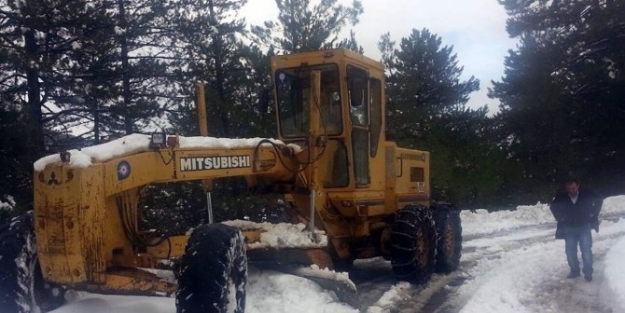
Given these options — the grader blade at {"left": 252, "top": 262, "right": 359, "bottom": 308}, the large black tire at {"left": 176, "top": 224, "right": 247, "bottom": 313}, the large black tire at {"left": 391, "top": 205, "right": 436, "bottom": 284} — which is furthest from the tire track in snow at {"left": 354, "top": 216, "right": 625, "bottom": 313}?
the large black tire at {"left": 176, "top": 224, "right": 247, "bottom": 313}

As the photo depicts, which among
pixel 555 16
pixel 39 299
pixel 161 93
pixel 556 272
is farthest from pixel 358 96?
pixel 555 16

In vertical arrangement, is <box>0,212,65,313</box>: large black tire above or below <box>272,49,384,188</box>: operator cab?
below

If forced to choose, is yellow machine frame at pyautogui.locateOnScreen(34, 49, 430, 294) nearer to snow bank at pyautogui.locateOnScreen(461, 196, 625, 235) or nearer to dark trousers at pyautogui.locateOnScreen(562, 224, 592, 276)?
dark trousers at pyautogui.locateOnScreen(562, 224, 592, 276)

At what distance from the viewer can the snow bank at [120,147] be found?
6.03 m

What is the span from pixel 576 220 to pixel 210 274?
7085mm

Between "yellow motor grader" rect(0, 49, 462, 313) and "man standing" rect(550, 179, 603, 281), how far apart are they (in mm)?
1989

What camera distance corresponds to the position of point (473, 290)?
10.2 m

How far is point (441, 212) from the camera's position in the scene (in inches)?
501

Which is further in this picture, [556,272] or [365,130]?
[556,272]

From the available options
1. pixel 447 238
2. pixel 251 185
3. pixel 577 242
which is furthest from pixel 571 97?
pixel 251 185

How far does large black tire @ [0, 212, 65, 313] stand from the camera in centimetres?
617

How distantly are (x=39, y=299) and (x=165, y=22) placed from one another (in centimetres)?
1297

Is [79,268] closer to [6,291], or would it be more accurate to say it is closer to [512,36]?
[6,291]

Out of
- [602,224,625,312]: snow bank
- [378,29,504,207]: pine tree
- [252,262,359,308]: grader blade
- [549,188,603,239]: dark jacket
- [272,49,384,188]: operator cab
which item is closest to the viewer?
[252,262,359,308]: grader blade
